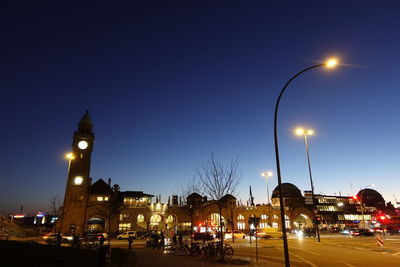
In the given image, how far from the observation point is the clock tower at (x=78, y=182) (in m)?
63.9

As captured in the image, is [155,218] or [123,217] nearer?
[123,217]

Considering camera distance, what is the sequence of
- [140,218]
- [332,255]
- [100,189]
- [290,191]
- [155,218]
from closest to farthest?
[332,255], [100,189], [140,218], [155,218], [290,191]

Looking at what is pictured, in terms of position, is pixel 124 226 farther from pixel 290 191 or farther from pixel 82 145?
pixel 290 191

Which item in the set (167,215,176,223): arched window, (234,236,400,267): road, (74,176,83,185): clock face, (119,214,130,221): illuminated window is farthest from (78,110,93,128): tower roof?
(234,236,400,267): road

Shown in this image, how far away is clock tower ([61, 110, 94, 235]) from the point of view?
210 feet

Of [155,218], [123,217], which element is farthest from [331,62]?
[155,218]

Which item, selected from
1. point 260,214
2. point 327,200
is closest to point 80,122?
point 260,214

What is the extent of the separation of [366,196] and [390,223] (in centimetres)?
8567

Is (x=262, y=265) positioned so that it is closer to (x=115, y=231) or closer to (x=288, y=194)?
(x=115, y=231)

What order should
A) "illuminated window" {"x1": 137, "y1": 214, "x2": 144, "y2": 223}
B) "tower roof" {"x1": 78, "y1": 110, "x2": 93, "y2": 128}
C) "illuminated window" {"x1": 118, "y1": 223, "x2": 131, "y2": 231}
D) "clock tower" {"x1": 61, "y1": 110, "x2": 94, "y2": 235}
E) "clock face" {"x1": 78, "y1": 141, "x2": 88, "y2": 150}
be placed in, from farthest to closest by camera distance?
1. "illuminated window" {"x1": 137, "y1": 214, "x2": 144, "y2": 223}
2. "tower roof" {"x1": 78, "y1": 110, "x2": 93, "y2": 128}
3. "illuminated window" {"x1": 118, "y1": 223, "x2": 131, "y2": 231}
4. "clock face" {"x1": 78, "y1": 141, "x2": 88, "y2": 150}
5. "clock tower" {"x1": 61, "y1": 110, "x2": 94, "y2": 235}

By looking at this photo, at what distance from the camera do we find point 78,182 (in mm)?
66875


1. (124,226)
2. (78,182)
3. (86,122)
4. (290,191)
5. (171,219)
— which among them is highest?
(86,122)

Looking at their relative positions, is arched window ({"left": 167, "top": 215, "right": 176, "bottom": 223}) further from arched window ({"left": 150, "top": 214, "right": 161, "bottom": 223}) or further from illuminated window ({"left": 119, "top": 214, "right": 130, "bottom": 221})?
illuminated window ({"left": 119, "top": 214, "right": 130, "bottom": 221})

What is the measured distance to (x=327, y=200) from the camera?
12312 cm
